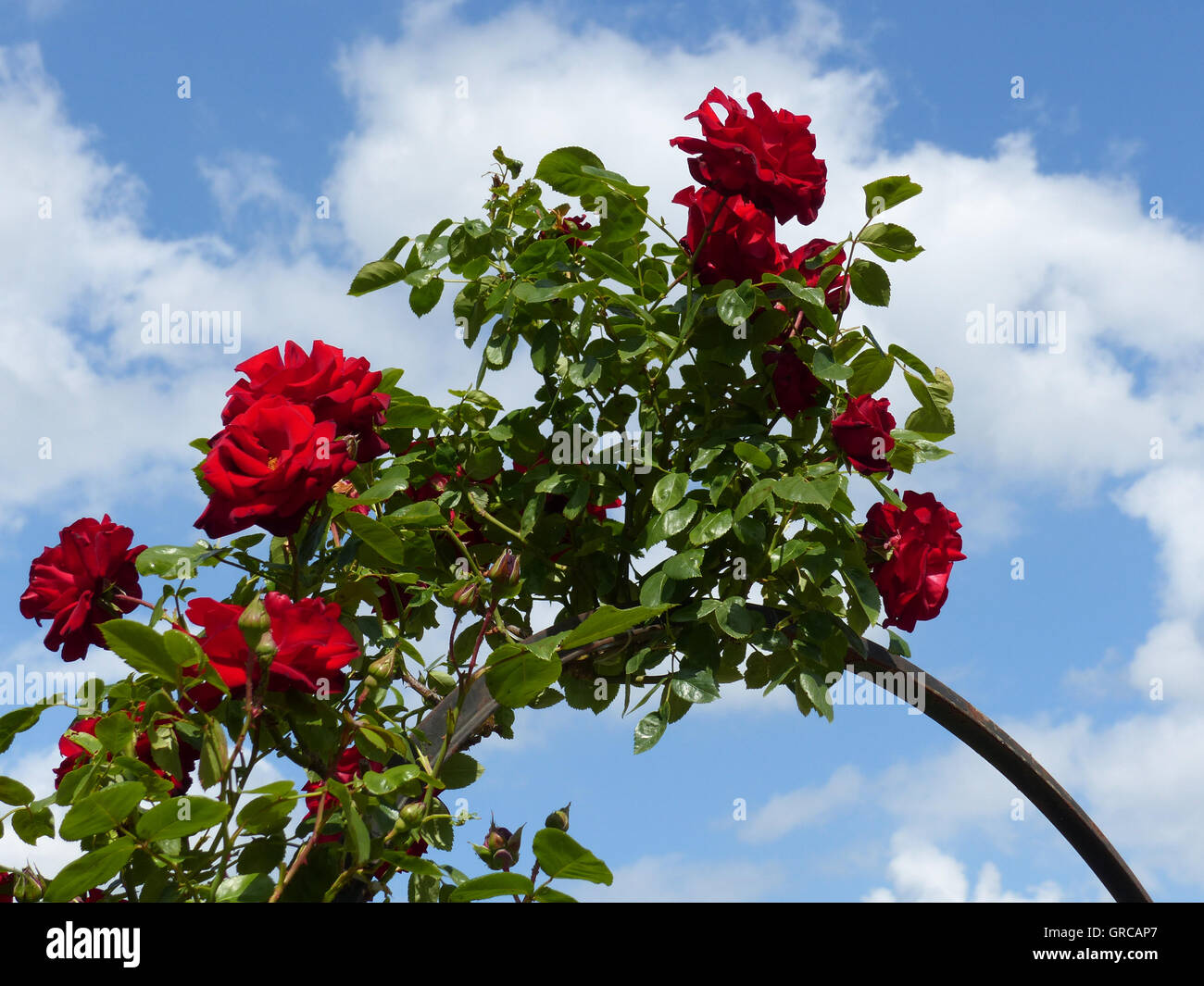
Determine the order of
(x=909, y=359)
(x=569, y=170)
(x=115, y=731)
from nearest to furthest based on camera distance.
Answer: (x=115, y=731) → (x=569, y=170) → (x=909, y=359)

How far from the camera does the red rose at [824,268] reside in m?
1.80

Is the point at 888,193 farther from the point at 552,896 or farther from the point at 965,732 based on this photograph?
the point at 552,896

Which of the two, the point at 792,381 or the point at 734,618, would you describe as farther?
the point at 792,381

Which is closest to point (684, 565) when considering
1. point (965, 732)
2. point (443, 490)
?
point (443, 490)

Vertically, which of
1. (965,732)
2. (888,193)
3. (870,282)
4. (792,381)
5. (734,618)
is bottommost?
(965,732)

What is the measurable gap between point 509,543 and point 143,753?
700 mm

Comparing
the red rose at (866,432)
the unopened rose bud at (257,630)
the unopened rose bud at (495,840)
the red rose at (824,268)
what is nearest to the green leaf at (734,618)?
the red rose at (866,432)

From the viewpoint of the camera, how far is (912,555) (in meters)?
1.80

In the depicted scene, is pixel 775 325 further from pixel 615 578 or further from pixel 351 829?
pixel 351 829

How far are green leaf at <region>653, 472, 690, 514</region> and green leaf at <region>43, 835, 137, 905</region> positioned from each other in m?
0.86

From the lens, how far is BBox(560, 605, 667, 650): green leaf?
1.22 meters

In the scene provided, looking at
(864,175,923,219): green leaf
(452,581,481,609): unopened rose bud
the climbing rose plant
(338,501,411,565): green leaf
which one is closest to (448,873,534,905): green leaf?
the climbing rose plant

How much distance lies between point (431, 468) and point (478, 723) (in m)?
0.59

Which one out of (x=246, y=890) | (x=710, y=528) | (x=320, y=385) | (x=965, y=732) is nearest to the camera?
(x=246, y=890)
